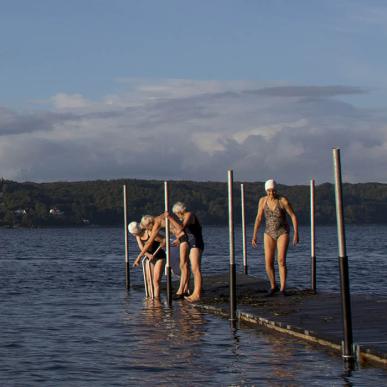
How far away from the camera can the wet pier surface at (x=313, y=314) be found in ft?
48.4

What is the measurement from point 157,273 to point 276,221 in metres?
5.10

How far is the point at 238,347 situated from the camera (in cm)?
1655

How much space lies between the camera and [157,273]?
2455 centimetres

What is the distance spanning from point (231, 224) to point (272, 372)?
17.5 feet

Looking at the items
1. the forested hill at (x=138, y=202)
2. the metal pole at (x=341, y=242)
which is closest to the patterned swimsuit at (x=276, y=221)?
the metal pole at (x=341, y=242)

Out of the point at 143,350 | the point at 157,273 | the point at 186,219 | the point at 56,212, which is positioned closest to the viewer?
the point at 143,350

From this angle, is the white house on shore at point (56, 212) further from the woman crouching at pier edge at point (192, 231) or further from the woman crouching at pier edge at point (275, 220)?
the woman crouching at pier edge at point (275, 220)

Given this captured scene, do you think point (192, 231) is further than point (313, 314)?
Yes

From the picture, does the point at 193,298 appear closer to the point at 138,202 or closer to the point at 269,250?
the point at 269,250

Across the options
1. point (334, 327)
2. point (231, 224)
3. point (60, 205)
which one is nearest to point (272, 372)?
point (334, 327)

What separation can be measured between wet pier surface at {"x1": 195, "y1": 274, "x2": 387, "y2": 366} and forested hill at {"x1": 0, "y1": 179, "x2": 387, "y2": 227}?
10136cm

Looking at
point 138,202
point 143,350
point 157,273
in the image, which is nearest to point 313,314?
point 143,350

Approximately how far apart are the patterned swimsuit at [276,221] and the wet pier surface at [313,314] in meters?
1.30

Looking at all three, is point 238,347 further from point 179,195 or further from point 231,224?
point 179,195
